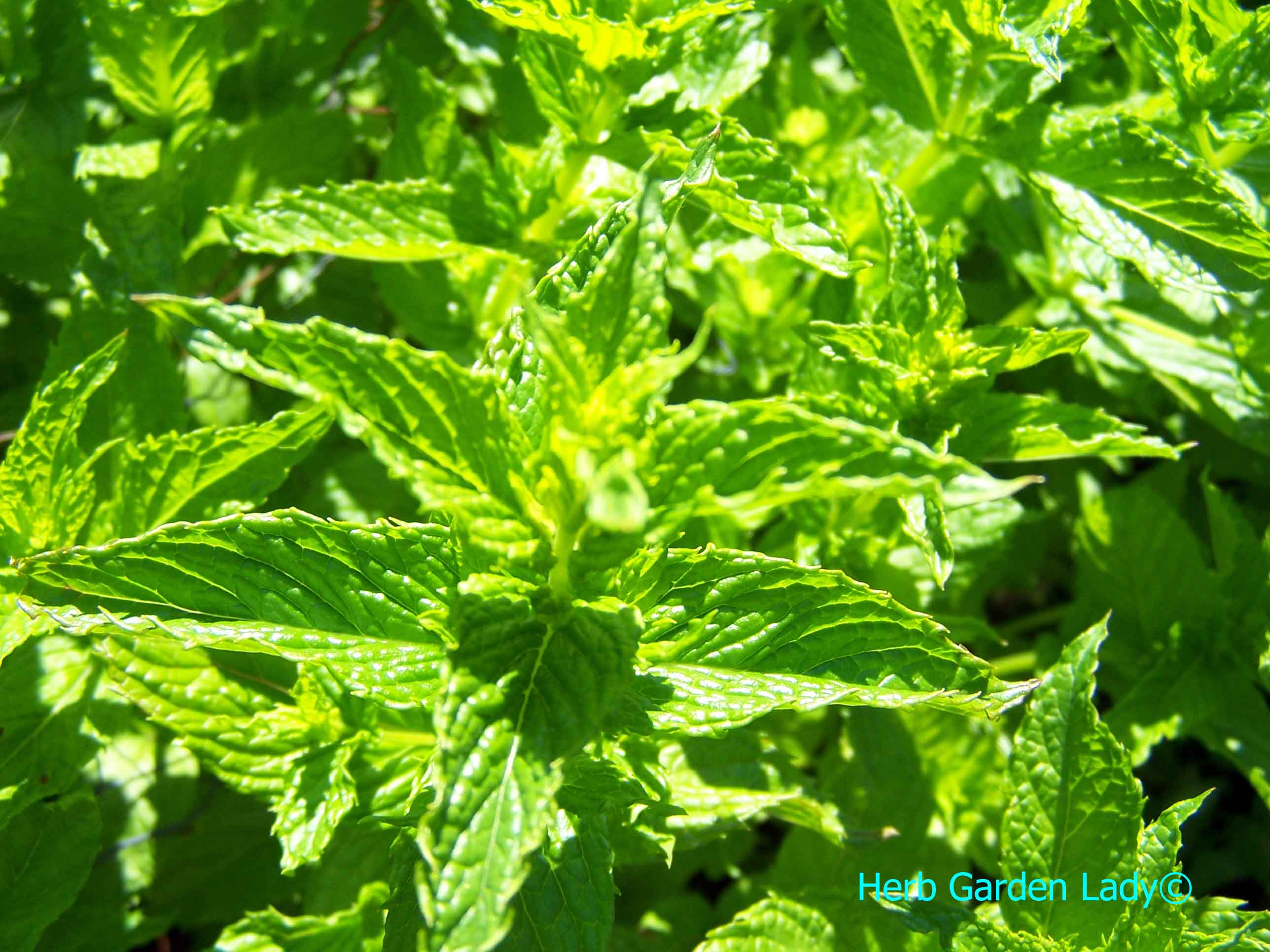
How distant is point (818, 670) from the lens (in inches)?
57.9

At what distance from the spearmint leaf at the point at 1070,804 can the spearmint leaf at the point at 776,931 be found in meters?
0.36

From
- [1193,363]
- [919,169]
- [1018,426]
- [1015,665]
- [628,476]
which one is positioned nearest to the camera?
[628,476]

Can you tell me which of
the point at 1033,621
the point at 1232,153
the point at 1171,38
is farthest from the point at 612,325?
the point at 1033,621

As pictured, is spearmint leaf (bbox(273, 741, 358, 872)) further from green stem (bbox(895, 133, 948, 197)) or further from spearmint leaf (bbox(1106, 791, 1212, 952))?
green stem (bbox(895, 133, 948, 197))

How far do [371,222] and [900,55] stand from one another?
1.20 metres

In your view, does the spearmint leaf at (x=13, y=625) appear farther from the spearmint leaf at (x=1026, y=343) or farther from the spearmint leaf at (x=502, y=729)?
the spearmint leaf at (x=1026, y=343)

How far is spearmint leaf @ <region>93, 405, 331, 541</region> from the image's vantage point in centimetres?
186

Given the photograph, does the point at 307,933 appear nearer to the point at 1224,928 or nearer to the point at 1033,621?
the point at 1224,928

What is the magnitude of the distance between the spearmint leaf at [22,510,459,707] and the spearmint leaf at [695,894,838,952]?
907 millimetres

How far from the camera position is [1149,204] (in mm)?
2064

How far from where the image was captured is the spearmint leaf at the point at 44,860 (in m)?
1.85

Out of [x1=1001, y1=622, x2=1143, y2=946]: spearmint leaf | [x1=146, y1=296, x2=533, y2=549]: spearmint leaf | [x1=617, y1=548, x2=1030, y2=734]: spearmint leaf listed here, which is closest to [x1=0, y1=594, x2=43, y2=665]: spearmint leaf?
[x1=146, y1=296, x2=533, y2=549]: spearmint leaf

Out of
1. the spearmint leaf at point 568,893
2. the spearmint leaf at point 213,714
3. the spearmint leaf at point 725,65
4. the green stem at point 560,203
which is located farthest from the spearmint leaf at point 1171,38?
the spearmint leaf at point 213,714

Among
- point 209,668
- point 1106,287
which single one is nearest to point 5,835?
point 209,668
